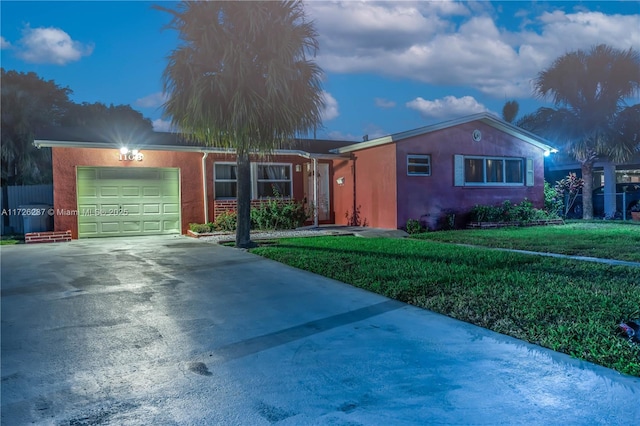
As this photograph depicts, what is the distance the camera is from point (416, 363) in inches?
141

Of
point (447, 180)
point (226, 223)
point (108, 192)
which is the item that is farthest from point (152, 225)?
point (447, 180)

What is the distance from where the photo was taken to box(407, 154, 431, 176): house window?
1407cm

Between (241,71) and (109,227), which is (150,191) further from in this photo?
(241,71)

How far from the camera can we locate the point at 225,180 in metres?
15.0

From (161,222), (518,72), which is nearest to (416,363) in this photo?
(161,222)

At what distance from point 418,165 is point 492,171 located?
10.8 feet

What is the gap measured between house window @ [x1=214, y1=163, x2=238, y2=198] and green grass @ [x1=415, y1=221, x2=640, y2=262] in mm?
6473

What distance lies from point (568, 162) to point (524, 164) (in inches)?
289

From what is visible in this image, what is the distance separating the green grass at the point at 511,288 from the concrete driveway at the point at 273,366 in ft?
0.94

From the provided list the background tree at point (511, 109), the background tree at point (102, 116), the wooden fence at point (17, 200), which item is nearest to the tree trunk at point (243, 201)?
the wooden fence at point (17, 200)

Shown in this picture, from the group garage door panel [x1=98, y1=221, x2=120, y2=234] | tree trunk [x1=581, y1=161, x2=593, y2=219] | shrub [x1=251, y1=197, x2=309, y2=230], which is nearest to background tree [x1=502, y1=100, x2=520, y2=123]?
tree trunk [x1=581, y1=161, x2=593, y2=219]

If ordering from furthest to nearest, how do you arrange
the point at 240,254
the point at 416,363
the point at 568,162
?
the point at 568,162 → the point at 240,254 → the point at 416,363

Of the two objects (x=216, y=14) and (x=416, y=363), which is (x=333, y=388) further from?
(x=216, y=14)

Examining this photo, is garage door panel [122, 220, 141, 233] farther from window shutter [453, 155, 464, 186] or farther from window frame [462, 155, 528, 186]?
window frame [462, 155, 528, 186]
